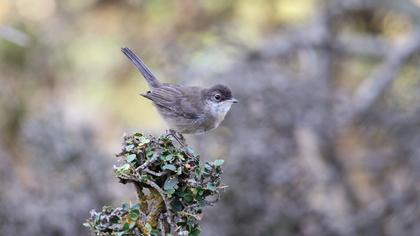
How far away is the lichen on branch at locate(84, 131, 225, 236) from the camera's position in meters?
2.42

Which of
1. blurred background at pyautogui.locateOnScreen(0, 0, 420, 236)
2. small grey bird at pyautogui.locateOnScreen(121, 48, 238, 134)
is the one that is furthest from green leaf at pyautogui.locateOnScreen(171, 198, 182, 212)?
blurred background at pyautogui.locateOnScreen(0, 0, 420, 236)

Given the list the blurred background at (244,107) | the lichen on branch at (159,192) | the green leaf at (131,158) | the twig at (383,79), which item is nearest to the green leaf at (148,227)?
the lichen on branch at (159,192)

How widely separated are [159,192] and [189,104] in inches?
98.4

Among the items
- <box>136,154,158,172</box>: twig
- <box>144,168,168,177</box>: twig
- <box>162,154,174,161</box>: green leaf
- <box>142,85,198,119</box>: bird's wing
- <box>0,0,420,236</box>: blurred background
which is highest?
<box>0,0,420,236</box>: blurred background

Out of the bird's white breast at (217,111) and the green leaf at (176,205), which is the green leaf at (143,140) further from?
the bird's white breast at (217,111)

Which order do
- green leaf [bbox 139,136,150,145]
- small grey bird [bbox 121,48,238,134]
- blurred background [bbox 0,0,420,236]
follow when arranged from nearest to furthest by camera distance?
1. green leaf [bbox 139,136,150,145]
2. small grey bird [bbox 121,48,238,134]
3. blurred background [bbox 0,0,420,236]

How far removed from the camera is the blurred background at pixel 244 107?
6.51m

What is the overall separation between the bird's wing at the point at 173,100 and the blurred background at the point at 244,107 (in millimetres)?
1161

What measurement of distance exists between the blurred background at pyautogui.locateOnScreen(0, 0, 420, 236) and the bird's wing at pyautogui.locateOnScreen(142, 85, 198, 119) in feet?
3.81

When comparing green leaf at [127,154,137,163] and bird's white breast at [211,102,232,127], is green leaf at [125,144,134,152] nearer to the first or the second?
green leaf at [127,154,137,163]

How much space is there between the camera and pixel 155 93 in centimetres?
493

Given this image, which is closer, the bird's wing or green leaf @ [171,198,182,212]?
green leaf @ [171,198,182,212]

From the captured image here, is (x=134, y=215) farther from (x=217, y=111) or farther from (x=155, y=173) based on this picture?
(x=217, y=111)

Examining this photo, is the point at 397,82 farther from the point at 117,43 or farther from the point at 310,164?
the point at 117,43
